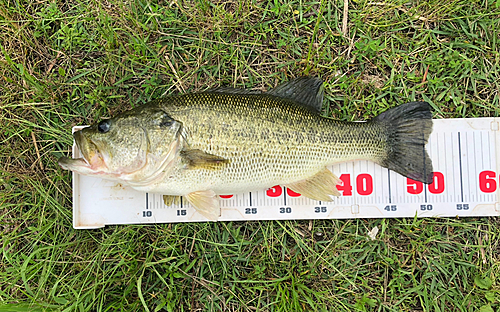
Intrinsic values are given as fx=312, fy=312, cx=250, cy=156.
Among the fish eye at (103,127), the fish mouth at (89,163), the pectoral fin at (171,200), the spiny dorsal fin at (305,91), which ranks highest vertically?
the spiny dorsal fin at (305,91)

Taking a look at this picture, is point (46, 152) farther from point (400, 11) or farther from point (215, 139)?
point (400, 11)

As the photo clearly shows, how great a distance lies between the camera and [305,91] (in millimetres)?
2934

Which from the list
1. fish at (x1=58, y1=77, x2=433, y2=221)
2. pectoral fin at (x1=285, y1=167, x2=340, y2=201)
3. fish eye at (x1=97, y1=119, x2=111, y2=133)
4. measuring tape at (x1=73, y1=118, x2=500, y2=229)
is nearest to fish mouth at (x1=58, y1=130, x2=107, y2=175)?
fish at (x1=58, y1=77, x2=433, y2=221)

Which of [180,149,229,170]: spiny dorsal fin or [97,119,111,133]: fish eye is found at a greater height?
[97,119,111,133]: fish eye

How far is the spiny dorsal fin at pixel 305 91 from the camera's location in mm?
2912

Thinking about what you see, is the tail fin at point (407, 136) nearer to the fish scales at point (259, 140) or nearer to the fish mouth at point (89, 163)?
the fish scales at point (259, 140)

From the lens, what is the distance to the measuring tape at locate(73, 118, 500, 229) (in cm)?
307

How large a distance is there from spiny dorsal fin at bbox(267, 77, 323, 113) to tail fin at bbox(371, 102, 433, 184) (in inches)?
21.6

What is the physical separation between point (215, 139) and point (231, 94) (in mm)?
461

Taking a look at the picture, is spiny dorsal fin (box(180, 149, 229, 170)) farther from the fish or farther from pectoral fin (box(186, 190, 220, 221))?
pectoral fin (box(186, 190, 220, 221))

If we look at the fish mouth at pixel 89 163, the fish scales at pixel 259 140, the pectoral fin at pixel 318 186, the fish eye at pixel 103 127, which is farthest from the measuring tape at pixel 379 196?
the fish eye at pixel 103 127

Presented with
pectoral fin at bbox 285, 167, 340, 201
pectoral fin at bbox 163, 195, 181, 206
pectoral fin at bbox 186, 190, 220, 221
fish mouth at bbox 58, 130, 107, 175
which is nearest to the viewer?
fish mouth at bbox 58, 130, 107, 175

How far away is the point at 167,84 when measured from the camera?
126 inches

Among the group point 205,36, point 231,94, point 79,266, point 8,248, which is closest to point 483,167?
point 231,94
